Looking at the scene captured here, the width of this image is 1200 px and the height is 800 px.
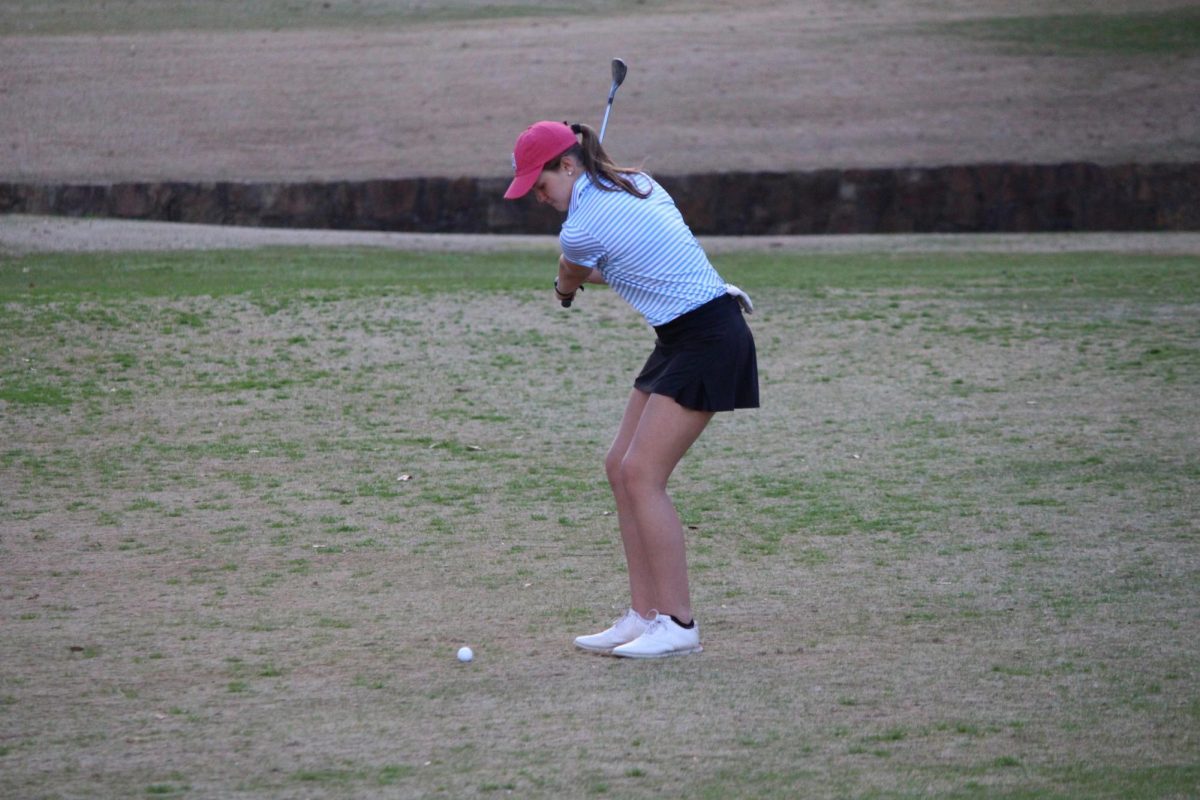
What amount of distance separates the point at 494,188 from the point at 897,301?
10.1 meters

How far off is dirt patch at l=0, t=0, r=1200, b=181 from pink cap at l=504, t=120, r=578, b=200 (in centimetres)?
1866

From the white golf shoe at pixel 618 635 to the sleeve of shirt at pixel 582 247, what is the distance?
1194 mm

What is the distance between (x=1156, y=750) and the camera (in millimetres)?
4133

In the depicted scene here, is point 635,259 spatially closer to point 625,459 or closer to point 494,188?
point 625,459

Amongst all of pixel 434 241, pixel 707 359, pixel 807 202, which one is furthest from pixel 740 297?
pixel 807 202

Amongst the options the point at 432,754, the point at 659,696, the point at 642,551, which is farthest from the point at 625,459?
the point at 432,754

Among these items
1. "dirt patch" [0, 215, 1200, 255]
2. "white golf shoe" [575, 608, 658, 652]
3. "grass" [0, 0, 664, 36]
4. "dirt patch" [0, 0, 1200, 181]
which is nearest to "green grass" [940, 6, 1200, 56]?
"dirt patch" [0, 0, 1200, 181]

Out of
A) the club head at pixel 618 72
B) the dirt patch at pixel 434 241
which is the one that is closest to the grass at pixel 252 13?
the dirt patch at pixel 434 241

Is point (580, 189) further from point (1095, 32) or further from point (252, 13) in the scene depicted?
point (252, 13)

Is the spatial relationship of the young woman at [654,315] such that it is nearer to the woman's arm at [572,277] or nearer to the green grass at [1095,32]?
the woman's arm at [572,277]

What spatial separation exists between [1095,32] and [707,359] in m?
28.3

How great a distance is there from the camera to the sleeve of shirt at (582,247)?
15.9 ft

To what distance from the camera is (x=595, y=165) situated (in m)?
4.92

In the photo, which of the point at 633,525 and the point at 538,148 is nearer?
the point at 538,148
